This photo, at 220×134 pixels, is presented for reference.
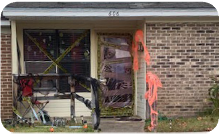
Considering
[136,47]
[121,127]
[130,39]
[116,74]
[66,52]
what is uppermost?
[130,39]

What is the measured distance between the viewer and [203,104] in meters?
8.79

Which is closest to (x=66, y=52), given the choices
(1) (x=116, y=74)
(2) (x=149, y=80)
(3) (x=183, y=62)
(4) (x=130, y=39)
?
(1) (x=116, y=74)

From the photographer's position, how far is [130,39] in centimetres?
970

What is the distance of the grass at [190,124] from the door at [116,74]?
1.55 meters

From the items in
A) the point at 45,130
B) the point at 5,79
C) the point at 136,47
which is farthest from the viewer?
the point at 136,47

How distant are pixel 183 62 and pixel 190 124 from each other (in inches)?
64.5

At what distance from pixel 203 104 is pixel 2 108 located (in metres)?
4.99

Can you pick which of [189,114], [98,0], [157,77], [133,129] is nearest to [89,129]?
[133,129]

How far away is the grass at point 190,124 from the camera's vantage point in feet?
24.9

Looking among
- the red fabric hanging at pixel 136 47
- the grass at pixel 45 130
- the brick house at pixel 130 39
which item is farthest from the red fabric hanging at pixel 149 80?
the grass at pixel 45 130

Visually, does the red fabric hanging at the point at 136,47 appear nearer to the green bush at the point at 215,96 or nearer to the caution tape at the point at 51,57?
the caution tape at the point at 51,57

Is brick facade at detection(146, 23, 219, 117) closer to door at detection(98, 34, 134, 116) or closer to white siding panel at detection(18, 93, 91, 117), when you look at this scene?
door at detection(98, 34, 134, 116)

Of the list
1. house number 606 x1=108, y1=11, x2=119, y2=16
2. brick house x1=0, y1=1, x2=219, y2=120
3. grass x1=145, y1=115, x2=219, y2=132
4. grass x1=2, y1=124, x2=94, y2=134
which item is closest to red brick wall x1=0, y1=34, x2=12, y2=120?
brick house x1=0, y1=1, x2=219, y2=120

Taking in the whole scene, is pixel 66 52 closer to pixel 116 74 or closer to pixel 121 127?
pixel 116 74
